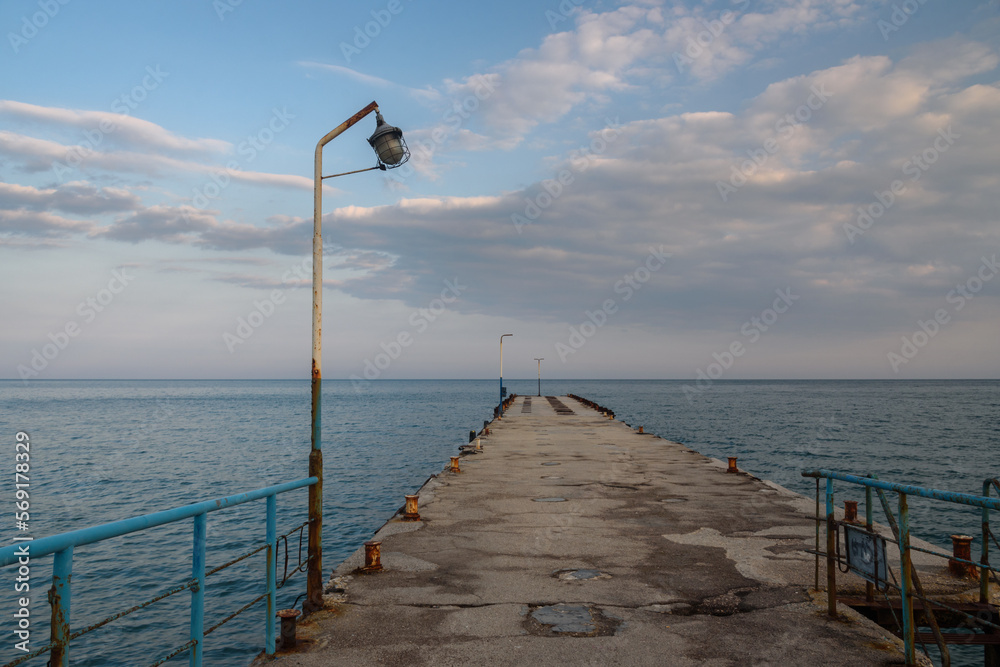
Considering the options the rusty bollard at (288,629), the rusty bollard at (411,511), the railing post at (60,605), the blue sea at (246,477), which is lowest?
the blue sea at (246,477)

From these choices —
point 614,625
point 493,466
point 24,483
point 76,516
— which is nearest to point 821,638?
point 614,625

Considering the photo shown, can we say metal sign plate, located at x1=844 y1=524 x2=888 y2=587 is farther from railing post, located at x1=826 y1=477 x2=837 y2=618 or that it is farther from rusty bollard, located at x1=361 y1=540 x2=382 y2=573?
rusty bollard, located at x1=361 y1=540 x2=382 y2=573

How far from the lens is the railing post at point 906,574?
476 cm

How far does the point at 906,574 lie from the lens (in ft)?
15.8

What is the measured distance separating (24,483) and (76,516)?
9043 mm

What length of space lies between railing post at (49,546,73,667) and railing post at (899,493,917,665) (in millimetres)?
5349

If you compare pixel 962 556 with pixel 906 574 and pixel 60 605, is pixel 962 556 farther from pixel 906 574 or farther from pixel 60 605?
pixel 60 605

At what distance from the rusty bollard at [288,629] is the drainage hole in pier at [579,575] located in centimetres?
325

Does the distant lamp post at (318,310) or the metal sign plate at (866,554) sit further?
the distant lamp post at (318,310)

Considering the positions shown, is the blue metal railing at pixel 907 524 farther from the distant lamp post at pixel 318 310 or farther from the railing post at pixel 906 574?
the distant lamp post at pixel 318 310

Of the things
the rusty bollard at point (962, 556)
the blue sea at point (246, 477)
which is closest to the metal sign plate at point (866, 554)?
the rusty bollard at point (962, 556)

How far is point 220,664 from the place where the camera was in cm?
1014

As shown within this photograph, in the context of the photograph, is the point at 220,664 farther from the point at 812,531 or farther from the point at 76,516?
the point at 76,516

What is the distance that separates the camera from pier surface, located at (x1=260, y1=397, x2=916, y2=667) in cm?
549
